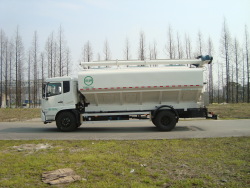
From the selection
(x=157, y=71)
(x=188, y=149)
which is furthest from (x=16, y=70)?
(x=188, y=149)

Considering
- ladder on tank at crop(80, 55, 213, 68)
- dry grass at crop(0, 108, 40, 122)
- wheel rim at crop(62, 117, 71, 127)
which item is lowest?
dry grass at crop(0, 108, 40, 122)

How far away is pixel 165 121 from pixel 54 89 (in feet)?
20.0

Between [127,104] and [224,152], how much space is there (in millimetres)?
6203

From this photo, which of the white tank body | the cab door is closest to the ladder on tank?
the white tank body

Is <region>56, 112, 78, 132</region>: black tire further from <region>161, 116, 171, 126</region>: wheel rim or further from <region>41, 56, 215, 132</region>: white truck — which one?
<region>161, 116, 171, 126</region>: wheel rim

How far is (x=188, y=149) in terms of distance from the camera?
6785 millimetres

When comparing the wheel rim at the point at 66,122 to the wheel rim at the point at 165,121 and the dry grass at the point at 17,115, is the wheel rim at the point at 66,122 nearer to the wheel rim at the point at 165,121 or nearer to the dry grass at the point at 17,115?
the wheel rim at the point at 165,121

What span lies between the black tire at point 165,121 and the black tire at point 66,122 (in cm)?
429

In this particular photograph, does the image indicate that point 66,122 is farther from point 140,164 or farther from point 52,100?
point 140,164

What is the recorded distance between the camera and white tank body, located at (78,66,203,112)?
36.2 feet

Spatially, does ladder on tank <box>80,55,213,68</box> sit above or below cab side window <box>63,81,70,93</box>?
above

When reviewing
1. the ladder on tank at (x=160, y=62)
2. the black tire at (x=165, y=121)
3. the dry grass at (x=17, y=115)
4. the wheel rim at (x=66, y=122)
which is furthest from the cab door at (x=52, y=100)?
the dry grass at (x=17, y=115)

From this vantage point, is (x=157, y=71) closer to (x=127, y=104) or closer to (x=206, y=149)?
(x=127, y=104)

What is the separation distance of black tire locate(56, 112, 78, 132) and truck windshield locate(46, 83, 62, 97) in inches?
48.1
